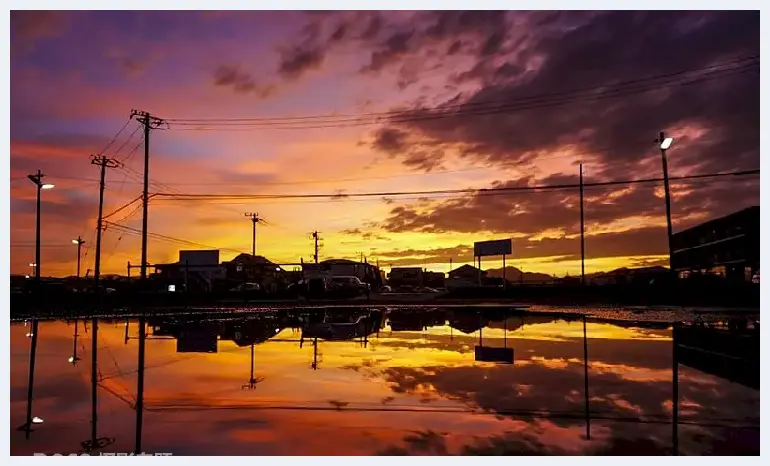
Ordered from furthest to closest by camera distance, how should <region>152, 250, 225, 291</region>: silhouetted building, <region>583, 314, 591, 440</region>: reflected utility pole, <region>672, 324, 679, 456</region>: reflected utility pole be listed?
<region>152, 250, 225, 291</region>: silhouetted building → <region>583, 314, 591, 440</region>: reflected utility pole → <region>672, 324, 679, 456</region>: reflected utility pole

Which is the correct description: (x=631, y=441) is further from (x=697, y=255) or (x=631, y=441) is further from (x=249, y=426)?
(x=697, y=255)

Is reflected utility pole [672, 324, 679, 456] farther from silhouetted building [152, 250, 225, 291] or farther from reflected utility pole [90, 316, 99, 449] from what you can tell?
silhouetted building [152, 250, 225, 291]

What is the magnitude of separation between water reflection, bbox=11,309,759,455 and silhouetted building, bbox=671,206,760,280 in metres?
28.7

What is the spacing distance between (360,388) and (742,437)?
4413mm

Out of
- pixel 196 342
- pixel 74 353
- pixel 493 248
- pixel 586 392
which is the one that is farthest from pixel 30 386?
pixel 493 248

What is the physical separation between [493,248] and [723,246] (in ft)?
70.4

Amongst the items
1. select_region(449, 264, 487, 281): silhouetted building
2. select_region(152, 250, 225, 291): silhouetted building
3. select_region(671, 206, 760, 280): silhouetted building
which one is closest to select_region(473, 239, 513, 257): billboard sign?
select_region(671, 206, 760, 280): silhouetted building

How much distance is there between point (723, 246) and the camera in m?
50.5

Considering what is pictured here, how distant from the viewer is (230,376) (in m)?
9.30

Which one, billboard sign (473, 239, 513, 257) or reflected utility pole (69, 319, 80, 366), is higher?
billboard sign (473, 239, 513, 257)

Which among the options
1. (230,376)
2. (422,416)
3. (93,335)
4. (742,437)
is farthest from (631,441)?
(93,335)

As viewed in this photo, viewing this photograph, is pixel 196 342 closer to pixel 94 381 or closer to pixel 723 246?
pixel 94 381

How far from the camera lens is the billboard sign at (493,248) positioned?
62.6 metres

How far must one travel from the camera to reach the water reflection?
566 cm
